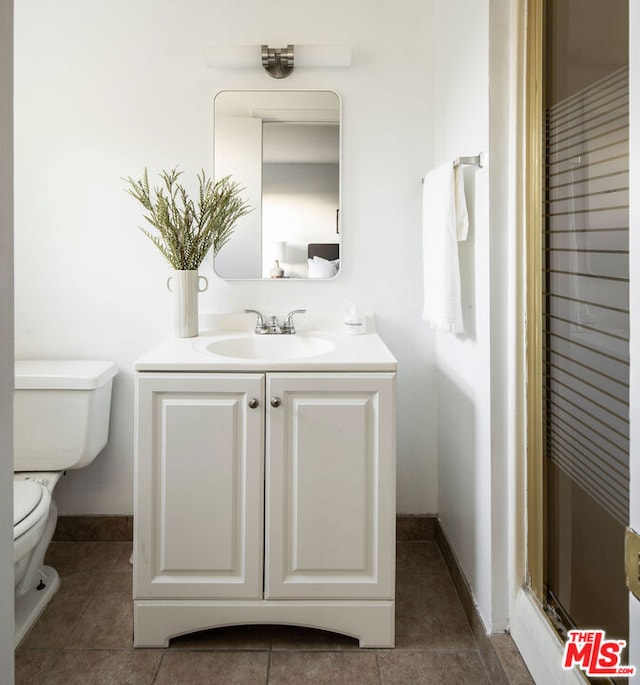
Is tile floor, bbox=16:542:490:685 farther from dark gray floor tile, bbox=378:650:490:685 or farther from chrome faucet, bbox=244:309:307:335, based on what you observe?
chrome faucet, bbox=244:309:307:335

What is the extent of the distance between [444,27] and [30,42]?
1529mm

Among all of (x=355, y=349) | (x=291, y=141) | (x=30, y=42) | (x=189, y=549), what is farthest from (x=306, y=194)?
(x=189, y=549)

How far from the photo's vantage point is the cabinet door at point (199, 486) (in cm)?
159

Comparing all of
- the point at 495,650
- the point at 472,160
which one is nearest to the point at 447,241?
the point at 472,160

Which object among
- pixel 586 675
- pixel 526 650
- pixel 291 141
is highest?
pixel 291 141

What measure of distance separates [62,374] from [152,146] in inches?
36.1

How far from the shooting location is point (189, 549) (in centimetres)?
162

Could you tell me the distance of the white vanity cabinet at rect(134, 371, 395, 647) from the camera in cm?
158

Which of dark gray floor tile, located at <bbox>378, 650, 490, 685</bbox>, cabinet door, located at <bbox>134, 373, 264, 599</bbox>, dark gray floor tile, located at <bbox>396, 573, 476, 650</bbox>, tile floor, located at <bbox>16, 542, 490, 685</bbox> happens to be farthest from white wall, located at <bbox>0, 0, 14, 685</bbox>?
dark gray floor tile, located at <bbox>396, 573, 476, 650</bbox>

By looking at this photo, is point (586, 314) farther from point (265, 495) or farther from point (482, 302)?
point (265, 495)

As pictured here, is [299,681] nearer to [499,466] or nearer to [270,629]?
[270,629]

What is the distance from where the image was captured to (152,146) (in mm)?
2170
